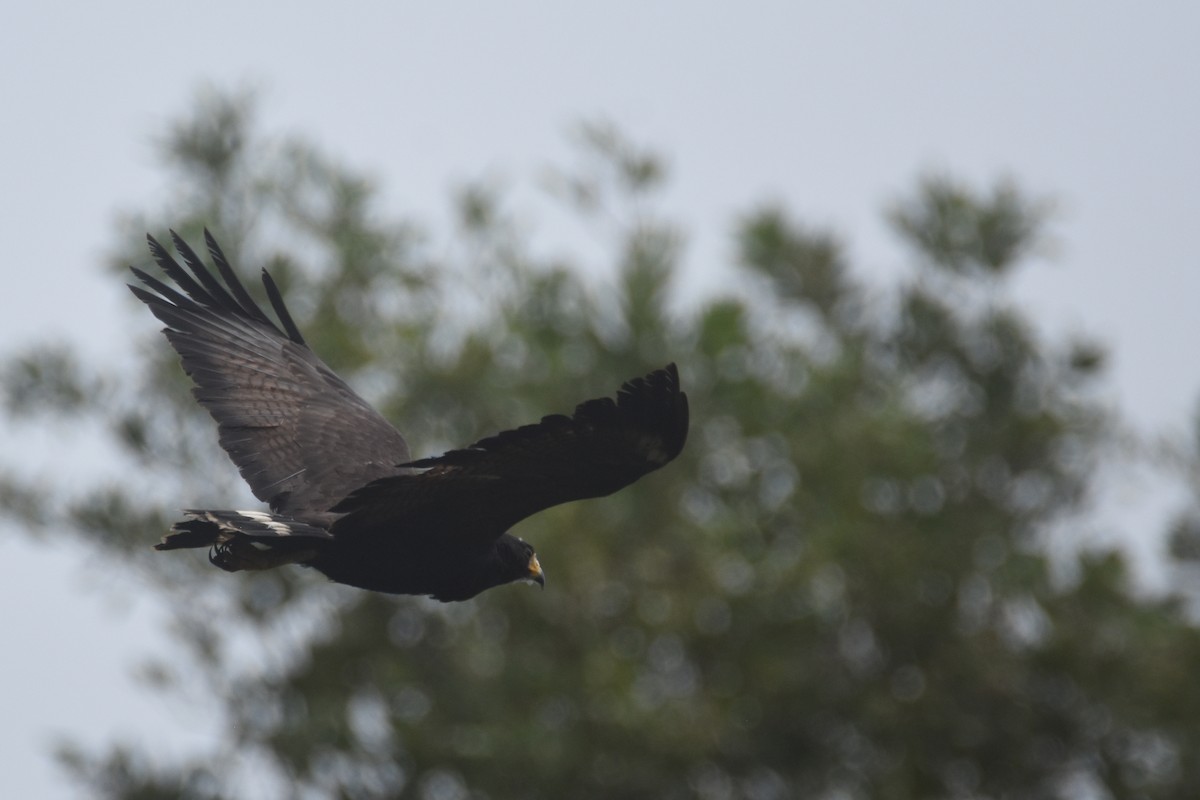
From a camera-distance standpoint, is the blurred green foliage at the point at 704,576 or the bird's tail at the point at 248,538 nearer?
the bird's tail at the point at 248,538

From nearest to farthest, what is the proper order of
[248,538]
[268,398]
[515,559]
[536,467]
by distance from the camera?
[536,467] → [248,538] → [515,559] → [268,398]

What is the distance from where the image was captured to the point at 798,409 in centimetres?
2278

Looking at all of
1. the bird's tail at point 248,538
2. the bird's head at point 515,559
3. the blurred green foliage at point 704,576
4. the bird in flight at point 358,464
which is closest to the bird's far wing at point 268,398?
the bird in flight at point 358,464

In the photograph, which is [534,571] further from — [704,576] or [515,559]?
[704,576]

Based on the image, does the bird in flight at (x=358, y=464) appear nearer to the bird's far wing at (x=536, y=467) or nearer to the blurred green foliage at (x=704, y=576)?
the bird's far wing at (x=536, y=467)

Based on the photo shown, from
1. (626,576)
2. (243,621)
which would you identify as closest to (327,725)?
(243,621)

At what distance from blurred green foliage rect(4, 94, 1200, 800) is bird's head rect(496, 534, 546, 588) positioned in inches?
513

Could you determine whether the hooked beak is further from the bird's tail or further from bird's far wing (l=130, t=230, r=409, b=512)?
the bird's tail

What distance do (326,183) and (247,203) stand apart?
111cm

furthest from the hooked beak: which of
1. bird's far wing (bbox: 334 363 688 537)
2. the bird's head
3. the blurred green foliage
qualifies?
the blurred green foliage

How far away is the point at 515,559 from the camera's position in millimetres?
7742

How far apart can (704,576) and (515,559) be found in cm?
1412

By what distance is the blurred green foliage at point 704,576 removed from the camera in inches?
842

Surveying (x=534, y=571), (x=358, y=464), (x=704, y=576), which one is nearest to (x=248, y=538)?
(x=358, y=464)
